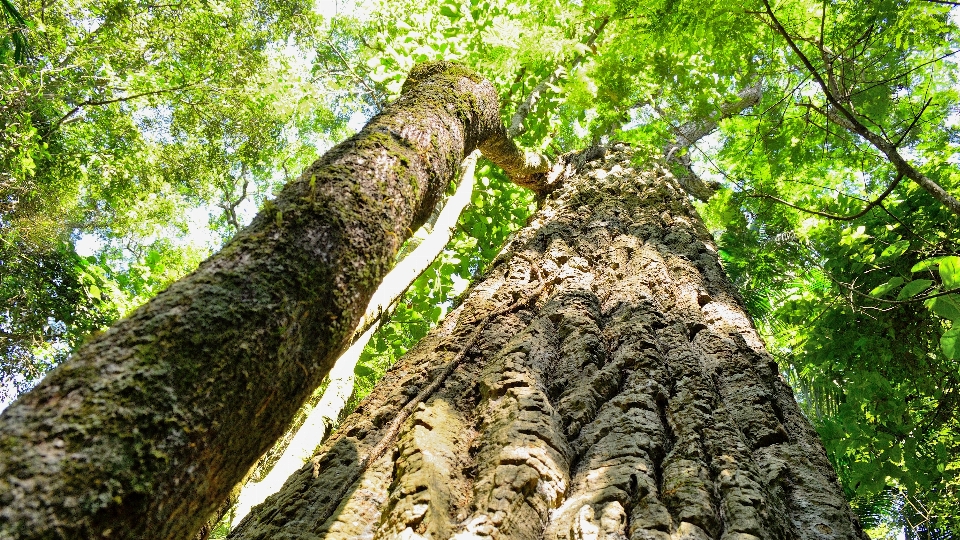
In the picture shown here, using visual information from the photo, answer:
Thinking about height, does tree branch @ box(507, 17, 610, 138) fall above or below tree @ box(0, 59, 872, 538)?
above

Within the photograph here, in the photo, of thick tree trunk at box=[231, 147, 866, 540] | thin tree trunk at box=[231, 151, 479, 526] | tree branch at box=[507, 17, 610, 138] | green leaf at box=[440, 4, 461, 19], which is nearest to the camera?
thick tree trunk at box=[231, 147, 866, 540]

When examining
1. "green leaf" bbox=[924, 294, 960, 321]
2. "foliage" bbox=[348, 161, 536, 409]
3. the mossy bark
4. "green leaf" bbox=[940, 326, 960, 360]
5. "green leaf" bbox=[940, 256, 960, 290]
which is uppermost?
"foliage" bbox=[348, 161, 536, 409]

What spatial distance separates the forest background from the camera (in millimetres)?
3785

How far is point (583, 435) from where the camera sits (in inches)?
62.9

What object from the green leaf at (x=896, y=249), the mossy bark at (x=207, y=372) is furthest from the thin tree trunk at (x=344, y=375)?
the green leaf at (x=896, y=249)

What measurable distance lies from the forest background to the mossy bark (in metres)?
1.32

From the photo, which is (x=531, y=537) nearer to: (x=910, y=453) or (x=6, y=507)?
(x=6, y=507)

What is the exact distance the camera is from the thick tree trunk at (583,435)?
1285mm

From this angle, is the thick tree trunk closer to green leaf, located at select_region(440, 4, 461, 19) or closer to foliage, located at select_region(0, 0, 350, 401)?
green leaf, located at select_region(440, 4, 461, 19)

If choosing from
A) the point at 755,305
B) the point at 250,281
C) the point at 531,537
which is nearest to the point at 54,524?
the point at 250,281

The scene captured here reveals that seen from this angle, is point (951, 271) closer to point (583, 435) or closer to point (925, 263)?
point (925, 263)

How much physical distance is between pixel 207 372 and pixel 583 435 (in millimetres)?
1131

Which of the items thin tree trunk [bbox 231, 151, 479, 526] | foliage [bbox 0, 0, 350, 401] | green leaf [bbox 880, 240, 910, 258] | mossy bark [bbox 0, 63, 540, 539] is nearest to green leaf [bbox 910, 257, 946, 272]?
mossy bark [bbox 0, 63, 540, 539]

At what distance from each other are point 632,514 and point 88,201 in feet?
63.1
